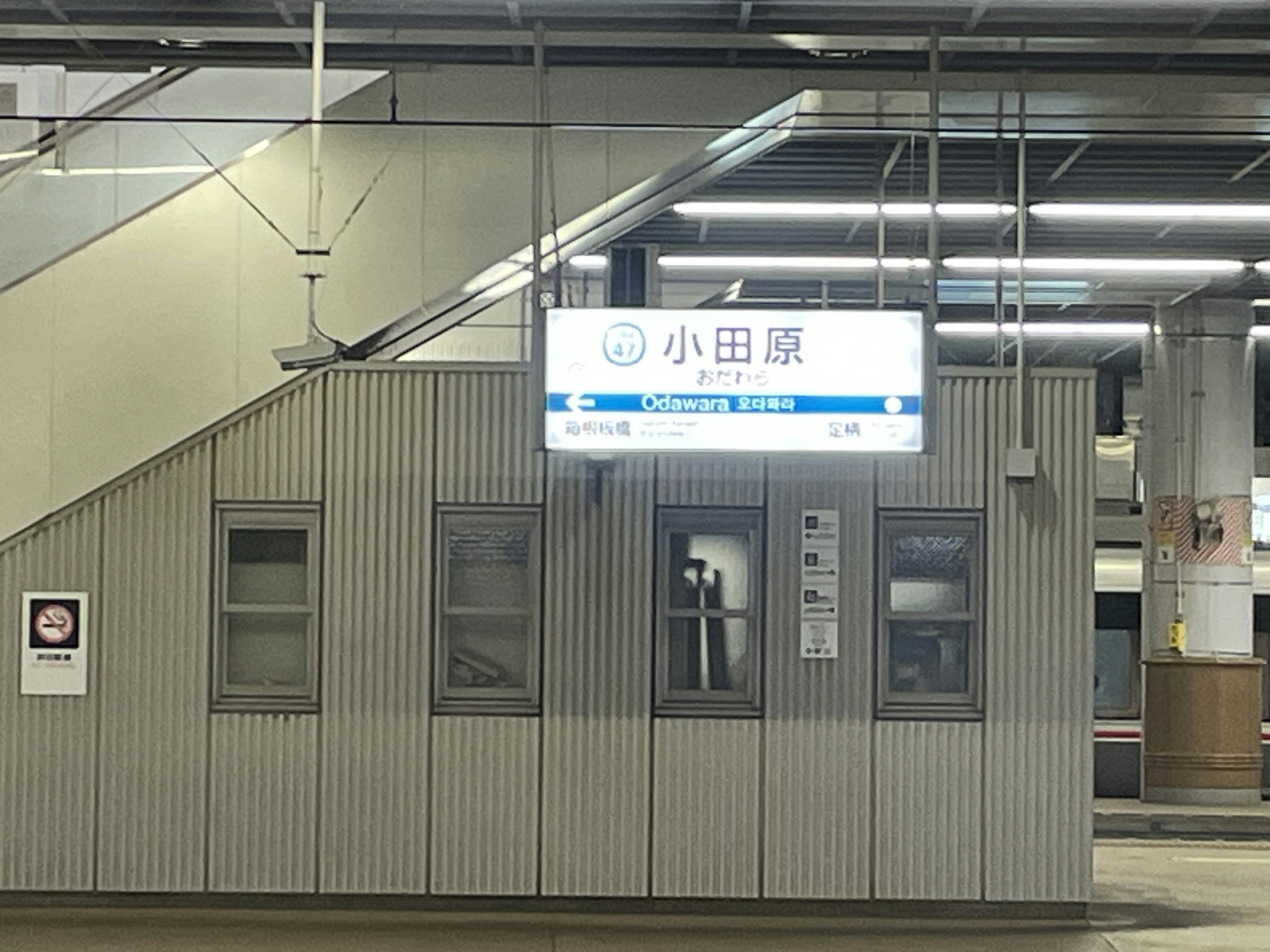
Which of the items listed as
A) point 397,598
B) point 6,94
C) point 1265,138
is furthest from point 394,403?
point 1265,138

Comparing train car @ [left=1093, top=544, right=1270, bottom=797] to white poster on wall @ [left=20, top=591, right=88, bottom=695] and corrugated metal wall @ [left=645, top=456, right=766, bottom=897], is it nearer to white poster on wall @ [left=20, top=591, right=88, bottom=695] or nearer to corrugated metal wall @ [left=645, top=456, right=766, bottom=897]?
corrugated metal wall @ [left=645, top=456, right=766, bottom=897]

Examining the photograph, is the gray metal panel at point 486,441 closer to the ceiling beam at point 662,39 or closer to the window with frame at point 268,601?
the window with frame at point 268,601

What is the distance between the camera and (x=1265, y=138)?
12766 mm

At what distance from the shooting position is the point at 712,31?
1175cm

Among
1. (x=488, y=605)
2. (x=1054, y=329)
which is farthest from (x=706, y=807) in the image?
(x=1054, y=329)

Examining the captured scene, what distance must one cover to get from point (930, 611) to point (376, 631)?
133 inches

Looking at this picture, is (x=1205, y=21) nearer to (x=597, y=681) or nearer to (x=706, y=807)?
(x=597, y=681)

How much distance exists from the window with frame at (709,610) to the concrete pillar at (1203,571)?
9.11 m

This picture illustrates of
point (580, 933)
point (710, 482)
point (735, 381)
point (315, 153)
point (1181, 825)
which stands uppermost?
point (315, 153)

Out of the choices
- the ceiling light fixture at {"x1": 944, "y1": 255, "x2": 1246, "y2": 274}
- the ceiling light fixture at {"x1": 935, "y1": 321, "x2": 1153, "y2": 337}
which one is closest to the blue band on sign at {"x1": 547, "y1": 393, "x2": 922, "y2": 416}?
the ceiling light fixture at {"x1": 944, "y1": 255, "x2": 1246, "y2": 274}

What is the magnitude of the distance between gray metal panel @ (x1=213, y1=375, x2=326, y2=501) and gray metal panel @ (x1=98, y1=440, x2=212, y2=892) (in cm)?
13

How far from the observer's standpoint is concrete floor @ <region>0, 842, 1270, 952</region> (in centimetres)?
1104

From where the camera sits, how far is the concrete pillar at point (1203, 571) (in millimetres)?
19797

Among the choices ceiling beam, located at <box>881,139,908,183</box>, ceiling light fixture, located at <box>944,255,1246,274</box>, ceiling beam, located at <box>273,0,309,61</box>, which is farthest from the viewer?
ceiling light fixture, located at <box>944,255,1246,274</box>
